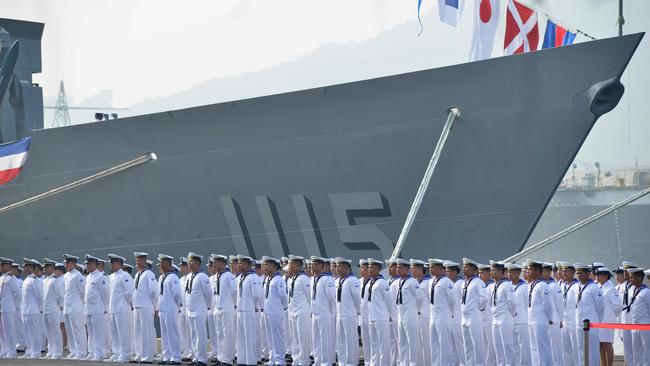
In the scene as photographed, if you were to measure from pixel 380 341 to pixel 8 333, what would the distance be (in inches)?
241

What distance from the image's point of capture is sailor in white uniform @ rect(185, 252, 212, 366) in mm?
12422

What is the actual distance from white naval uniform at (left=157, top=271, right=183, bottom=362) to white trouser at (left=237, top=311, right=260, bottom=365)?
905 mm

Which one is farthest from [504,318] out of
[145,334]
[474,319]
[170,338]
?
[145,334]

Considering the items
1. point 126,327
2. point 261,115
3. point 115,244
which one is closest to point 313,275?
point 126,327

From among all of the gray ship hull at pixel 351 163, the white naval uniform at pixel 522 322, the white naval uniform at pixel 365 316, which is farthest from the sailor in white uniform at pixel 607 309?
the gray ship hull at pixel 351 163

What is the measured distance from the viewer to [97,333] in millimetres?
13336

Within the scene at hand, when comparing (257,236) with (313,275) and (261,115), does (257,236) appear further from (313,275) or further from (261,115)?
(313,275)

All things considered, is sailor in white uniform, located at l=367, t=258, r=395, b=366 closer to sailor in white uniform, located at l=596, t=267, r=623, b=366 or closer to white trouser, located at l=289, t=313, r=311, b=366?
white trouser, located at l=289, t=313, r=311, b=366

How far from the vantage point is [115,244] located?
16.6 meters

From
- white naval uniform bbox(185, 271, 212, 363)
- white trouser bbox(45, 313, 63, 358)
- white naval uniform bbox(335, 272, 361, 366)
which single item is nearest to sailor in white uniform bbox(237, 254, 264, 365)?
white naval uniform bbox(185, 271, 212, 363)

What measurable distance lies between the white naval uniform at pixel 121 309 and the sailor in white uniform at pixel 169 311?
0.67 m

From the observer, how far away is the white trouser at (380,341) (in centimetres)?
1125

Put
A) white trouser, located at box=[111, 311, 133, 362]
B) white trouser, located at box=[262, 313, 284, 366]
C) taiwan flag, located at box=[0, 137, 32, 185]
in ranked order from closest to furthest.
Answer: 1. white trouser, located at box=[262, 313, 284, 366]
2. white trouser, located at box=[111, 311, 133, 362]
3. taiwan flag, located at box=[0, 137, 32, 185]

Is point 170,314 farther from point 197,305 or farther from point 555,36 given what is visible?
point 555,36
